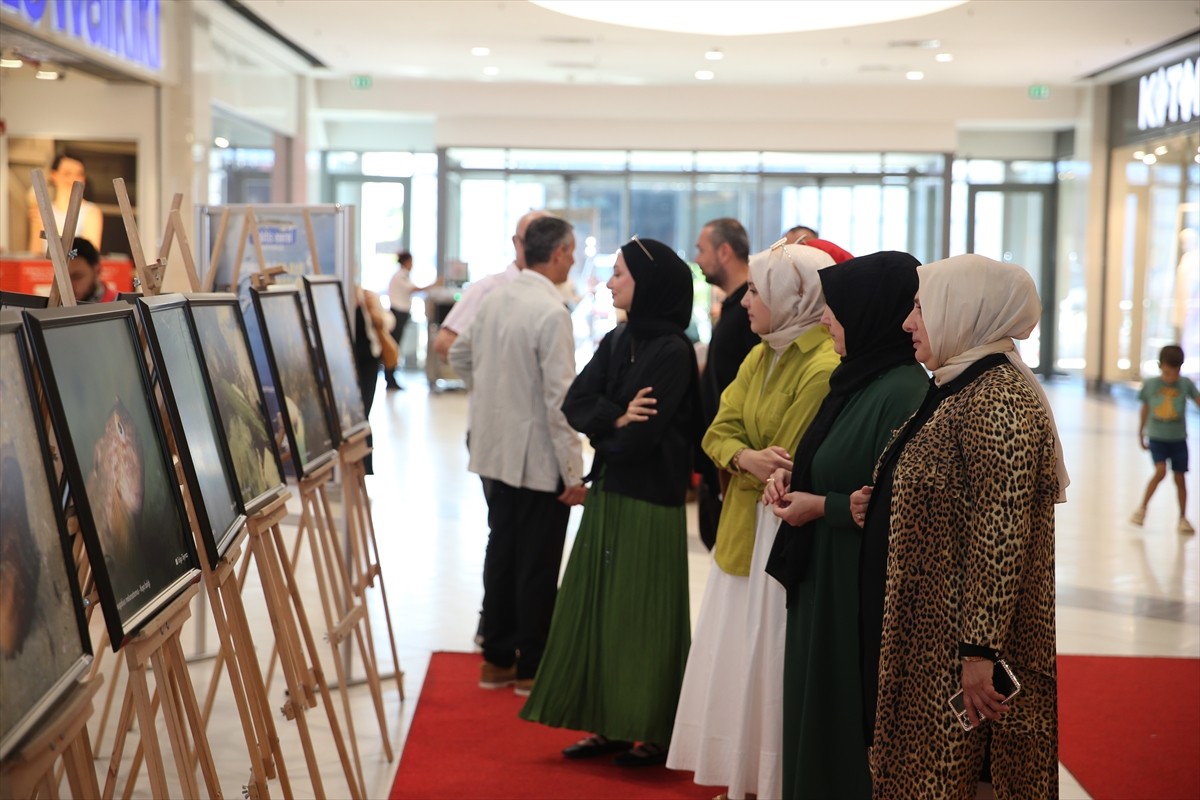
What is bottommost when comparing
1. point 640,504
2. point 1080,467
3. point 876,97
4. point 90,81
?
point 1080,467

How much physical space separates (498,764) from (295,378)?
1.42m

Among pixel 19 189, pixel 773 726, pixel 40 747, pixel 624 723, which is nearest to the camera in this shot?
pixel 40 747

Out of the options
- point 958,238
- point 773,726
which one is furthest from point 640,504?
point 958,238

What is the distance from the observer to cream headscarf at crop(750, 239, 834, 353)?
3379 millimetres

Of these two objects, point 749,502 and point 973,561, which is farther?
point 749,502

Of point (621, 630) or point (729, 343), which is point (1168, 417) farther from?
point (621, 630)

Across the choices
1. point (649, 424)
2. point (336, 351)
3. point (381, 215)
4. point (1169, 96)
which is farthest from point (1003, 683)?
point (381, 215)

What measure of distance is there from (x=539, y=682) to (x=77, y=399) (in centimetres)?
240

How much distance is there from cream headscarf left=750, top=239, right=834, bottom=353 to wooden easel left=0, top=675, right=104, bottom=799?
2.10 meters

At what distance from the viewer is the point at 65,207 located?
10562mm

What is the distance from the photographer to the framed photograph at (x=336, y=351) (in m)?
4.14

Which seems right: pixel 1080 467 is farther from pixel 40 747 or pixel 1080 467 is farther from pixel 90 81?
pixel 40 747

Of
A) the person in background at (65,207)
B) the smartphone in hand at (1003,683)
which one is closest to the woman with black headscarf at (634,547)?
the smartphone in hand at (1003,683)

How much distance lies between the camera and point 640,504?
155 inches
